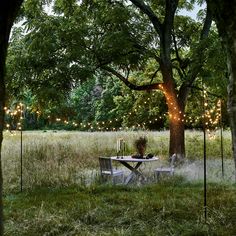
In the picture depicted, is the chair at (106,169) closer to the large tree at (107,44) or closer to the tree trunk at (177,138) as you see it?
the large tree at (107,44)

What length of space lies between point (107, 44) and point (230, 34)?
10566 millimetres

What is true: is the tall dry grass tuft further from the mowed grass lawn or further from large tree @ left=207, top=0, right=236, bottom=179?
large tree @ left=207, top=0, right=236, bottom=179

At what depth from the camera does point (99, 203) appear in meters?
7.92

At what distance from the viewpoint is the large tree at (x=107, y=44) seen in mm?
13086

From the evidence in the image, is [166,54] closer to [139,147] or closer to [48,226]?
[139,147]

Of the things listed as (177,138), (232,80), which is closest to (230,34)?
(232,80)

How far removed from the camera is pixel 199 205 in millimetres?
7594

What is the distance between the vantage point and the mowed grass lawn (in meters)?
6.18

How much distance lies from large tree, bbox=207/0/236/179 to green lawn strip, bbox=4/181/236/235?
294 cm

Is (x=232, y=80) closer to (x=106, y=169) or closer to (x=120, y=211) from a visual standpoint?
(x=120, y=211)

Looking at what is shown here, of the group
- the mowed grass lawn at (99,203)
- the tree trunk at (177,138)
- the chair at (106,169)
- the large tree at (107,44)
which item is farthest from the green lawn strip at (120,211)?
the tree trunk at (177,138)

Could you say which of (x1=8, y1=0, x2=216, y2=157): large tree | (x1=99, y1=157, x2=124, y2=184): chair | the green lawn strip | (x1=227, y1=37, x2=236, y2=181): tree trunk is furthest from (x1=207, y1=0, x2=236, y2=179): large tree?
(x1=8, y1=0, x2=216, y2=157): large tree

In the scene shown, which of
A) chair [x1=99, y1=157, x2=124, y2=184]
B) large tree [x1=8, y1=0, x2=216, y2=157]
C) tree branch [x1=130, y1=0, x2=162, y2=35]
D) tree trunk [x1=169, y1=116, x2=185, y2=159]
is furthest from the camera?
tree trunk [x1=169, y1=116, x2=185, y2=159]

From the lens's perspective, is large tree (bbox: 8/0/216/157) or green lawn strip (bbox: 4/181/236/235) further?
large tree (bbox: 8/0/216/157)
